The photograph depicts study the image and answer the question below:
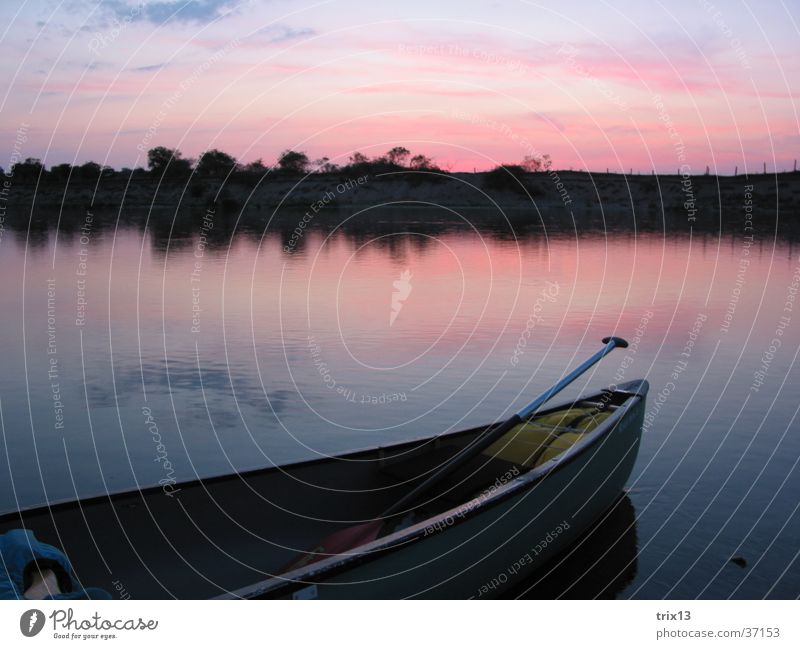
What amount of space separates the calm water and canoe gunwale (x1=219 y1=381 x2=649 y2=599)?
1244mm

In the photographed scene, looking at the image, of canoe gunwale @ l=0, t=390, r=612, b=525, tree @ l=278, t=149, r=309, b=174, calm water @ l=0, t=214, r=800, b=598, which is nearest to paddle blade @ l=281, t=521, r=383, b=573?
canoe gunwale @ l=0, t=390, r=612, b=525

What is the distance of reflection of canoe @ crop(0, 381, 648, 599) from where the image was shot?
6336 millimetres

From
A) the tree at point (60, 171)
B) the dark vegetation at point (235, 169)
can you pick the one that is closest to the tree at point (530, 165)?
the dark vegetation at point (235, 169)

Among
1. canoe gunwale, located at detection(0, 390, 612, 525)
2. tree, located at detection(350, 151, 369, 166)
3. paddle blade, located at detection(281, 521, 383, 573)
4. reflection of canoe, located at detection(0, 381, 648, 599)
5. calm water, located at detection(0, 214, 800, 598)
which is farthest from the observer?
tree, located at detection(350, 151, 369, 166)

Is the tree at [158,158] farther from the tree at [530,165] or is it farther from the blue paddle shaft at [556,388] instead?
the blue paddle shaft at [556,388]

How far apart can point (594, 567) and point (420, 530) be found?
2755 millimetres

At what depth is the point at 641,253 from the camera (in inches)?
1614

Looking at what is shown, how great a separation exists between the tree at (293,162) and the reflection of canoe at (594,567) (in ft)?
274

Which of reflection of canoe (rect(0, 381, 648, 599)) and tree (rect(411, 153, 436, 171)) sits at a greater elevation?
tree (rect(411, 153, 436, 171))

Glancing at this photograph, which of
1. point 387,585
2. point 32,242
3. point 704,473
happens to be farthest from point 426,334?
point 32,242

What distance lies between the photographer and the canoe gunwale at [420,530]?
543 cm

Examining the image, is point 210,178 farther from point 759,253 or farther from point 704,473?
point 704,473

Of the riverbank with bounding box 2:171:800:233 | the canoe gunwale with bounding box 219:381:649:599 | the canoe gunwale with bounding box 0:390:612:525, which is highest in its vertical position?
the riverbank with bounding box 2:171:800:233

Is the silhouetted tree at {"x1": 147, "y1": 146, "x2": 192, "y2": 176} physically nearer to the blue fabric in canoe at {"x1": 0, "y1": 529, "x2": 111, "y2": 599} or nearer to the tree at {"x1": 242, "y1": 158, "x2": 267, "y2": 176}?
the tree at {"x1": 242, "y1": 158, "x2": 267, "y2": 176}
